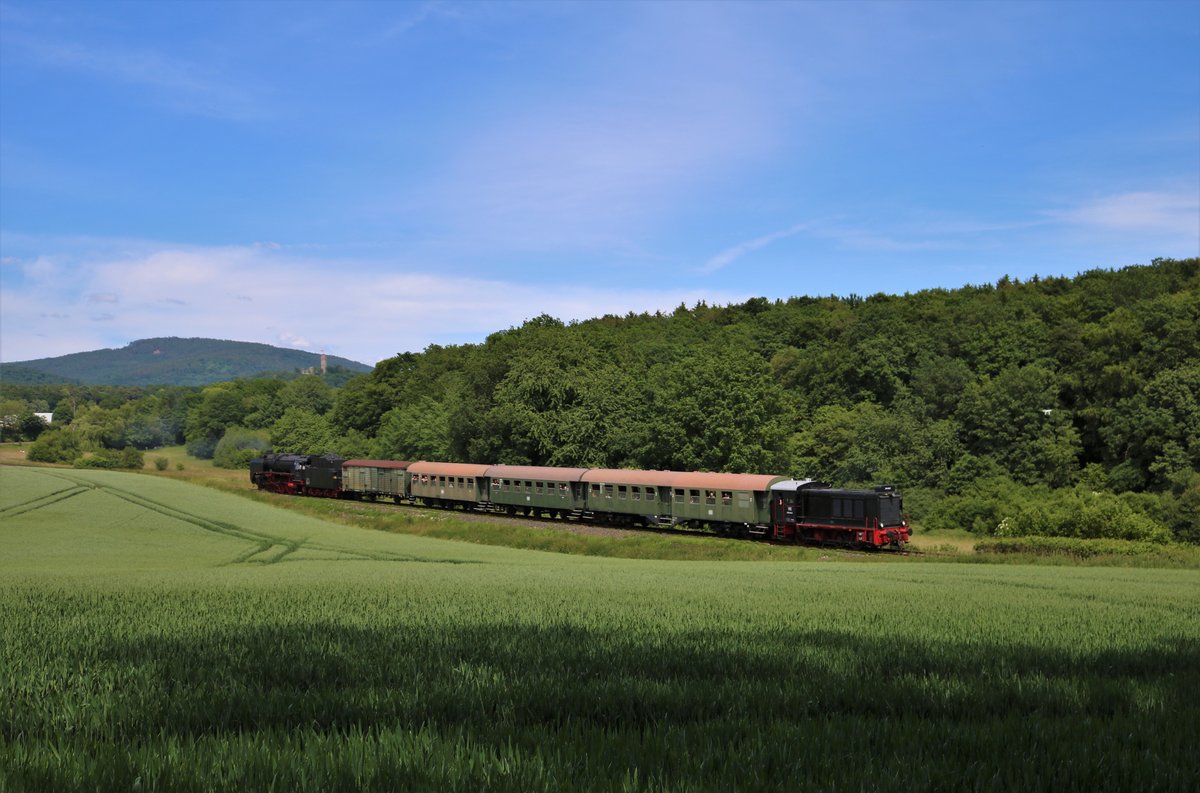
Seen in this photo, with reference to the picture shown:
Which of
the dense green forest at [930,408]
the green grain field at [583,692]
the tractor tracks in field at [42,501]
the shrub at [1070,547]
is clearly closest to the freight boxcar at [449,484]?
the dense green forest at [930,408]

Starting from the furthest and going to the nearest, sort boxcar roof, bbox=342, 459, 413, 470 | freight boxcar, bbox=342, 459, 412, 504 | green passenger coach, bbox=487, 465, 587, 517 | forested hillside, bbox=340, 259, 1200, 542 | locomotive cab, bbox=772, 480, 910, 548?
boxcar roof, bbox=342, 459, 413, 470 < freight boxcar, bbox=342, 459, 412, 504 < forested hillside, bbox=340, 259, 1200, 542 < green passenger coach, bbox=487, 465, 587, 517 < locomotive cab, bbox=772, 480, 910, 548

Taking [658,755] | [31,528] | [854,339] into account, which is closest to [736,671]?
[658,755]

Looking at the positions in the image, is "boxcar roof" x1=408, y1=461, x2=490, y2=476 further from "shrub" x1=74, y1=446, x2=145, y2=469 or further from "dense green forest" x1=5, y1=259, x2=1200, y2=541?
"shrub" x1=74, y1=446, x2=145, y2=469

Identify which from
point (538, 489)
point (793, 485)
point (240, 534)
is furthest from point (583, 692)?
point (538, 489)

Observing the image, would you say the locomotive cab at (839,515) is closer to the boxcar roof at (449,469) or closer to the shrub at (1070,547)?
the shrub at (1070,547)

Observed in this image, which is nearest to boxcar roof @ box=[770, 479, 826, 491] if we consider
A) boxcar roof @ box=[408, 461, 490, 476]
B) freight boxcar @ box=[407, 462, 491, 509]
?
freight boxcar @ box=[407, 462, 491, 509]

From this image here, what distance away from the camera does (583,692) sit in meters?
6.46

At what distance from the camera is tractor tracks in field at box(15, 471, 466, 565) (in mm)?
34534

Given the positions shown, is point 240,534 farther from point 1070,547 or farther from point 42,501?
point 1070,547

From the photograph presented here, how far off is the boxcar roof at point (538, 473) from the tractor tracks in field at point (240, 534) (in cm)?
1647

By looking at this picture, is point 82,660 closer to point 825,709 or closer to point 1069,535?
point 825,709

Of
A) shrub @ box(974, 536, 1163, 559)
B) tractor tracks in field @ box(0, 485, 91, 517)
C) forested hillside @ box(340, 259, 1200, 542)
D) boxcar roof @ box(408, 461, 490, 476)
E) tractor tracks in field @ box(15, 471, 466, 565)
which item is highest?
forested hillside @ box(340, 259, 1200, 542)

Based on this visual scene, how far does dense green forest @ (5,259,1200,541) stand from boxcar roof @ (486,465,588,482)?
9.88 m

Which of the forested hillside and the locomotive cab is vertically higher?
the forested hillside
